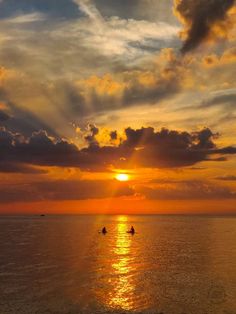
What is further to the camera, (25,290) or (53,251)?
(53,251)

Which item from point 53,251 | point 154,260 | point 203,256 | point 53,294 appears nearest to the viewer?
point 53,294

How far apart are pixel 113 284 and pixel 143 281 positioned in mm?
4641

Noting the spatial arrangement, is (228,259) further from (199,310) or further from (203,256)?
(199,310)

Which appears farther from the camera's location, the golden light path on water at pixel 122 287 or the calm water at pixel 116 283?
the golden light path on water at pixel 122 287

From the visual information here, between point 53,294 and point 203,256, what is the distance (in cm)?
4413

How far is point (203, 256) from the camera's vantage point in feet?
265

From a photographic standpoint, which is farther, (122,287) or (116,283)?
(116,283)

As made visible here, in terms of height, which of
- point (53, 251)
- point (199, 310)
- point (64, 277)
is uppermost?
point (53, 251)

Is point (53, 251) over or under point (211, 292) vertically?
Result: over

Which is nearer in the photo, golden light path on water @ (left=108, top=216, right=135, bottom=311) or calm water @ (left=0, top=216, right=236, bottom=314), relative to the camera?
calm water @ (left=0, top=216, right=236, bottom=314)

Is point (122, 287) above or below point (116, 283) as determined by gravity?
below

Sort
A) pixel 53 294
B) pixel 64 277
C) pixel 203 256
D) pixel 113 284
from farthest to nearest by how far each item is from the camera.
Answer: pixel 203 256
pixel 64 277
pixel 113 284
pixel 53 294

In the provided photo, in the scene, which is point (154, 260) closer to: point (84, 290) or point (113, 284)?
point (113, 284)

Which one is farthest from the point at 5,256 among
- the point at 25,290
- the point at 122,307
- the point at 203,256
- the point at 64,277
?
the point at 122,307
